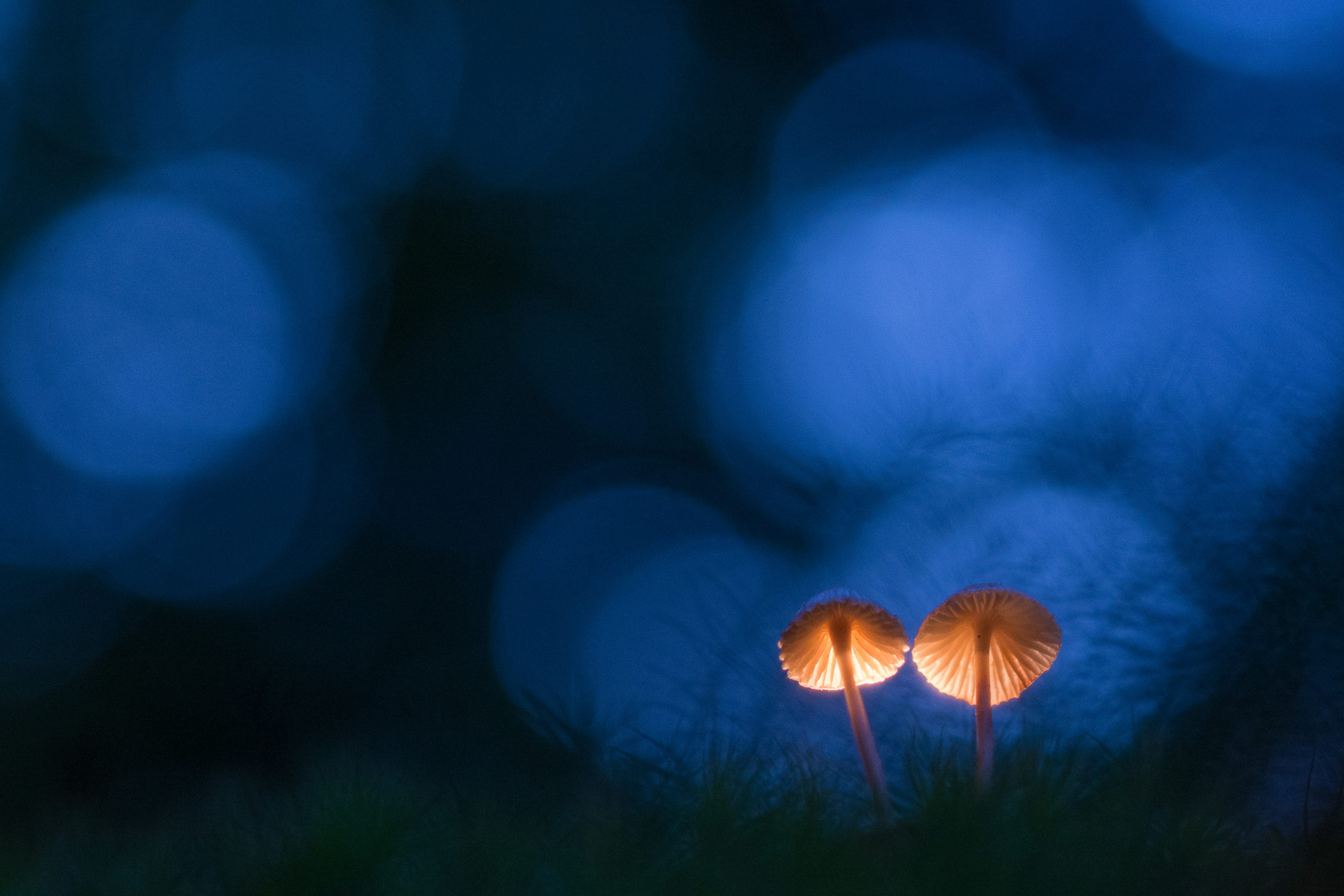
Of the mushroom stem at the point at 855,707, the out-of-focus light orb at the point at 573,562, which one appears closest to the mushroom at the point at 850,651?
the mushroom stem at the point at 855,707

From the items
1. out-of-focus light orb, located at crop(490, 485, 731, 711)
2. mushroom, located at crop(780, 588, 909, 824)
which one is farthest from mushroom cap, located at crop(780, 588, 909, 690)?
out-of-focus light orb, located at crop(490, 485, 731, 711)

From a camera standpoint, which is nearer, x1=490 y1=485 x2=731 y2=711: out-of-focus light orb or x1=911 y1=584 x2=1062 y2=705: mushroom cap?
x1=911 y1=584 x2=1062 y2=705: mushroom cap

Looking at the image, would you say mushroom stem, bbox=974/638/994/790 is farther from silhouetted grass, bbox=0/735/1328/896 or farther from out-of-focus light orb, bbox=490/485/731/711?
out-of-focus light orb, bbox=490/485/731/711

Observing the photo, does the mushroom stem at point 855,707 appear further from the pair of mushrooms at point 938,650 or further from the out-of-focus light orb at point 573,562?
the out-of-focus light orb at point 573,562

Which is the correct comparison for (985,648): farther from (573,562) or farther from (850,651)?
(573,562)

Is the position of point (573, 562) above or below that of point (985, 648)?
above

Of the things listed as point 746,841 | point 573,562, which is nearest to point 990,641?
point 746,841
